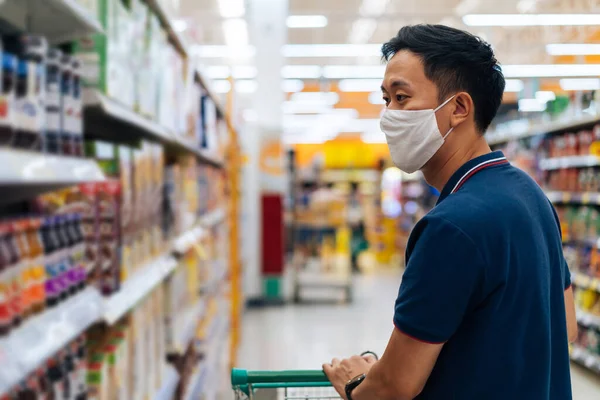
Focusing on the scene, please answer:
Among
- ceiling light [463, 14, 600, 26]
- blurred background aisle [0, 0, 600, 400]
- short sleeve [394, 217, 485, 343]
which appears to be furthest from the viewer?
ceiling light [463, 14, 600, 26]

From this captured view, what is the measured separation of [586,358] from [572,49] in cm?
814

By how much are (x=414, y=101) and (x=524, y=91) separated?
6.63 metres

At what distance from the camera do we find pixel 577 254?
5.65 metres

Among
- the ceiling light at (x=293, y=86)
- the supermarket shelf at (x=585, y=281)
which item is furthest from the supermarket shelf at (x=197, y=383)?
the ceiling light at (x=293, y=86)

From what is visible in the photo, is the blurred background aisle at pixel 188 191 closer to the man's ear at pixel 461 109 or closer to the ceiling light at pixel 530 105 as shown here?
the ceiling light at pixel 530 105

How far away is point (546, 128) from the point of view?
6223 mm

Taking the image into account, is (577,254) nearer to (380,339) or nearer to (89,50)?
(380,339)

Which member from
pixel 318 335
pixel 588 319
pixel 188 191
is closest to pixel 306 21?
pixel 318 335

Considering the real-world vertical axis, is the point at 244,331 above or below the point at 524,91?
below

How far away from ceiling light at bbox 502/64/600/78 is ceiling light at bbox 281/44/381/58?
8.97 ft

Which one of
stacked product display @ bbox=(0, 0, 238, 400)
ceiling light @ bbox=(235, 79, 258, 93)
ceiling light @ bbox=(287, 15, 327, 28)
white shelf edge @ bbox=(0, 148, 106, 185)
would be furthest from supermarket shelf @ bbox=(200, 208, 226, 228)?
ceiling light @ bbox=(235, 79, 258, 93)

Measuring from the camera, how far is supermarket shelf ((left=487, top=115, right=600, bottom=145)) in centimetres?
546

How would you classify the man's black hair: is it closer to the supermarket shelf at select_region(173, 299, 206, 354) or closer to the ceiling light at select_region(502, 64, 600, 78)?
the supermarket shelf at select_region(173, 299, 206, 354)

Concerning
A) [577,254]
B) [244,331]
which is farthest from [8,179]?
[244,331]
